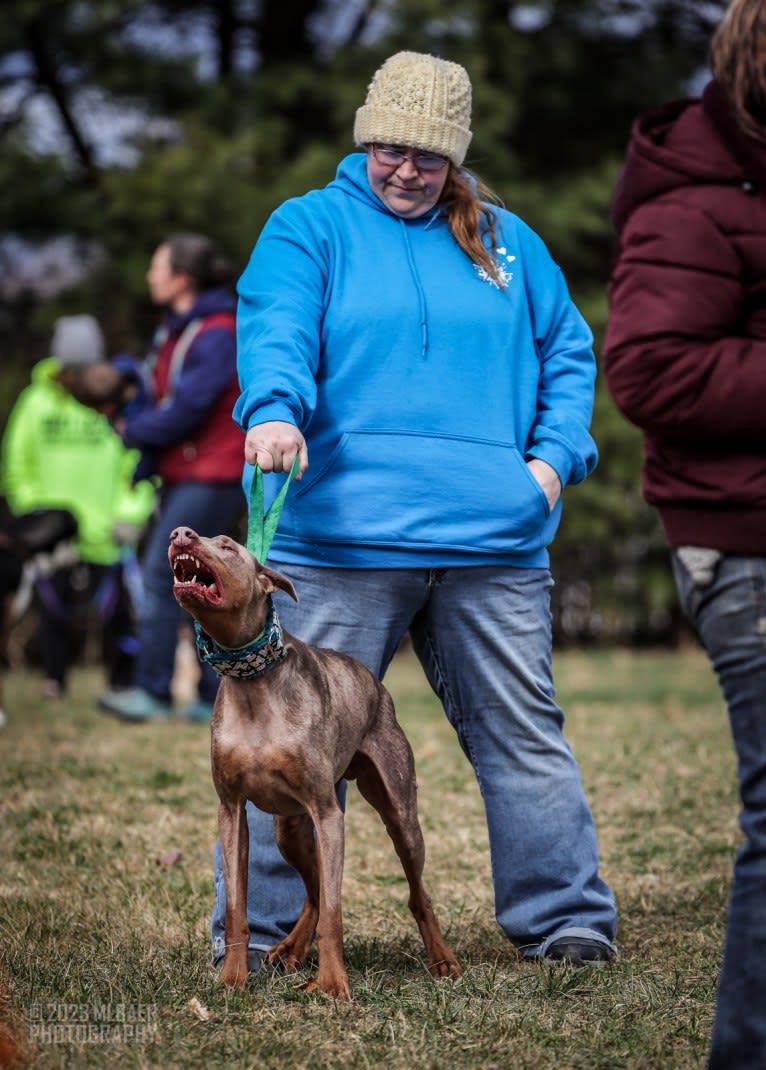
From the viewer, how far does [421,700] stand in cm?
1016

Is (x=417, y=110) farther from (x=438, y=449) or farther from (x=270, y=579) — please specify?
(x=270, y=579)

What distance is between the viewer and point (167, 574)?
7.80m

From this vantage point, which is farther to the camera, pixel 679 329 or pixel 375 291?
pixel 375 291

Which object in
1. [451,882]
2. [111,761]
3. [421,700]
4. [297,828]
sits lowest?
[421,700]

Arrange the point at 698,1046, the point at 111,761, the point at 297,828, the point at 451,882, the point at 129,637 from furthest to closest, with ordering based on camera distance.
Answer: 1. the point at 129,637
2. the point at 111,761
3. the point at 451,882
4. the point at 297,828
5. the point at 698,1046

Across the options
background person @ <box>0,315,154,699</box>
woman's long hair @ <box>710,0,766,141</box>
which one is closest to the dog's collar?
woman's long hair @ <box>710,0,766,141</box>

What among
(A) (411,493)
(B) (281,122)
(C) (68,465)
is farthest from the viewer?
(B) (281,122)

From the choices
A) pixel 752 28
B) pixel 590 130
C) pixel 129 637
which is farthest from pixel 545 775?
pixel 590 130

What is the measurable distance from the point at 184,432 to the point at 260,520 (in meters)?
4.35

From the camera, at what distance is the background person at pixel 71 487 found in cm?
980

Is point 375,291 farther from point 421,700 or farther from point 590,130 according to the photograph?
point 590,130

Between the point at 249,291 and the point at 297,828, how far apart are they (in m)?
1.43

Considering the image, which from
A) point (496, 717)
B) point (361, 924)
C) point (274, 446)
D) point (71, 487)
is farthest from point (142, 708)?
point (274, 446)

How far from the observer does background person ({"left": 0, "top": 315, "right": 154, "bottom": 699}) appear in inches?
386
